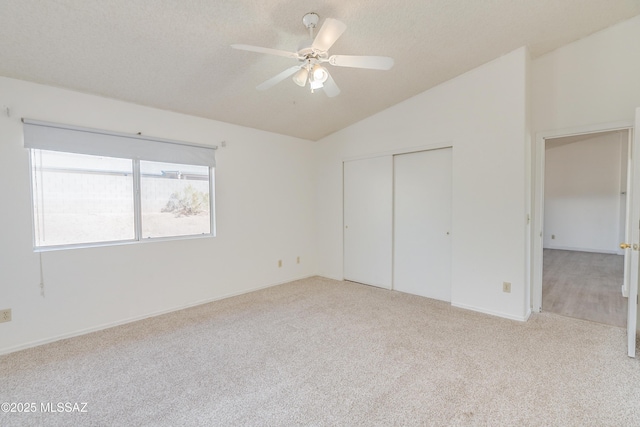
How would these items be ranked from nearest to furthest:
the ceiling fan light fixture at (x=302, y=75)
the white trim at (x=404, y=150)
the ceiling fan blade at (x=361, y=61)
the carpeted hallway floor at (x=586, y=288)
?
the ceiling fan blade at (x=361, y=61), the ceiling fan light fixture at (x=302, y=75), the carpeted hallway floor at (x=586, y=288), the white trim at (x=404, y=150)

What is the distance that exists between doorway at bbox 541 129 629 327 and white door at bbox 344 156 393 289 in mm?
2659

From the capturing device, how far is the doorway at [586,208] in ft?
17.1

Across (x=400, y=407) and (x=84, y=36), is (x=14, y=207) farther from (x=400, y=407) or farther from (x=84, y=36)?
(x=400, y=407)

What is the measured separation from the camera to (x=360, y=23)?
230 centimetres

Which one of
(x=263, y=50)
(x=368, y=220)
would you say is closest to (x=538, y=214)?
(x=368, y=220)

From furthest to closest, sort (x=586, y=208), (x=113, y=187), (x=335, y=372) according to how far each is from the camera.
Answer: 1. (x=586, y=208)
2. (x=113, y=187)
3. (x=335, y=372)

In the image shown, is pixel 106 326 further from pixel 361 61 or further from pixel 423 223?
pixel 423 223

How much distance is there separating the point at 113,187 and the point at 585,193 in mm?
9088

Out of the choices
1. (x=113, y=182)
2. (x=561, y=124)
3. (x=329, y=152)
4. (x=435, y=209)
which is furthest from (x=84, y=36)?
(x=561, y=124)

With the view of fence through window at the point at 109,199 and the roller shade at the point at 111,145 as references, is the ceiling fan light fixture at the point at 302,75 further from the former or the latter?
the view of fence through window at the point at 109,199

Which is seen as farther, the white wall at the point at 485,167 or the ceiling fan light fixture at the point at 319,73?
the white wall at the point at 485,167

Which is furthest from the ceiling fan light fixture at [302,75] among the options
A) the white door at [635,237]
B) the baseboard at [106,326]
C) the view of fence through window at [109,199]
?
the baseboard at [106,326]

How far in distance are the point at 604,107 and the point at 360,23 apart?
2.53 m

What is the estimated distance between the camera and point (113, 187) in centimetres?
299
